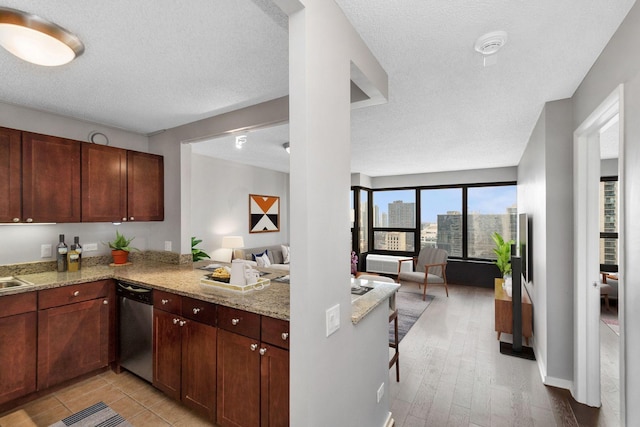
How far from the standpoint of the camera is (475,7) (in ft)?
4.68

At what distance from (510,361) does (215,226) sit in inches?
174

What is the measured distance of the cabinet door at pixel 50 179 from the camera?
8.15 ft

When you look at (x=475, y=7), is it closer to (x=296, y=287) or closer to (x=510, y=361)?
(x=296, y=287)

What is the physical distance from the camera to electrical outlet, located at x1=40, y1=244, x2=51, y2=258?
9.28 ft

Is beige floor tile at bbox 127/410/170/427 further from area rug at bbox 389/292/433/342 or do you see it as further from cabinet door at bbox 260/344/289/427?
area rug at bbox 389/292/433/342

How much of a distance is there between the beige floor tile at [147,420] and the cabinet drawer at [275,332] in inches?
44.8

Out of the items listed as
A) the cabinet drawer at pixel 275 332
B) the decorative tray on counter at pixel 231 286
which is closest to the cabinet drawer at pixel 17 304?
the decorative tray on counter at pixel 231 286

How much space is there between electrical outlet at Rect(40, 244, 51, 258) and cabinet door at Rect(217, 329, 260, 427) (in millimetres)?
2199

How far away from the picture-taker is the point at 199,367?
2.02 metres

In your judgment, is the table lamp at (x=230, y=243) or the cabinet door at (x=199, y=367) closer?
the cabinet door at (x=199, y=367)

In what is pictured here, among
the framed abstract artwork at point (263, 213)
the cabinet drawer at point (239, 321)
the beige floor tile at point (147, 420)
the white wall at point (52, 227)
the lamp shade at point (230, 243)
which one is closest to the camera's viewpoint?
the cabinet drawer at point (239, 321)

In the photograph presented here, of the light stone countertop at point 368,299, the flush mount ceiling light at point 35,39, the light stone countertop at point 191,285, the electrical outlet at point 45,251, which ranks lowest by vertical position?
the light stone countertop at point 368,299

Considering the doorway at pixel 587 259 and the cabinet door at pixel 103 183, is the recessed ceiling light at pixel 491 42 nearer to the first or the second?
the doorway at pixel 587 259

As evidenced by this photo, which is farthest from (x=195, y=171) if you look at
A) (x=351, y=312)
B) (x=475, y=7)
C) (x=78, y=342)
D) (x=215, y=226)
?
(x=475, y=7)
